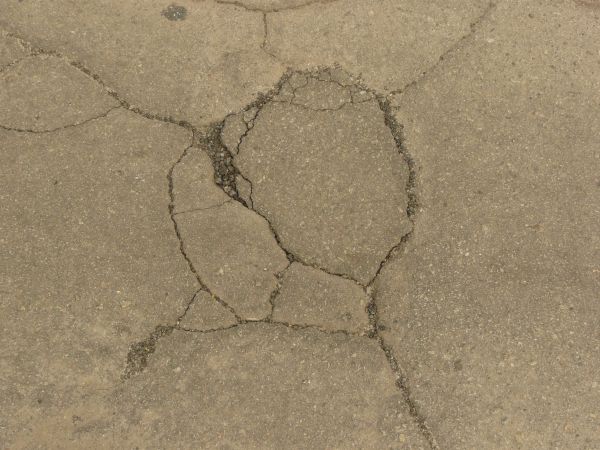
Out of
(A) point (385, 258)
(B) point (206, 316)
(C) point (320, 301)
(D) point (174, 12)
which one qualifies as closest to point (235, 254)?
(B) point (206, 316)

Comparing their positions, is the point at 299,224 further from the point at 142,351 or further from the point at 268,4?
the point at 268,4

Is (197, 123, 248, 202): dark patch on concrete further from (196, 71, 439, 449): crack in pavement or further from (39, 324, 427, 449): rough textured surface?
(39, 324, 427, 449): rough textured surface

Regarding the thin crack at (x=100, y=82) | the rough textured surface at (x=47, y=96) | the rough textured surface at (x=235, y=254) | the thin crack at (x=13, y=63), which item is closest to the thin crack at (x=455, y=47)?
the rough textured surface at (x=235, y=254)

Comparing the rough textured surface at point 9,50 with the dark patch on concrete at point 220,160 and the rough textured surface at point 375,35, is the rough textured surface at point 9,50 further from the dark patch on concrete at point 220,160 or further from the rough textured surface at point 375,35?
the rough textured surface at point 375,35

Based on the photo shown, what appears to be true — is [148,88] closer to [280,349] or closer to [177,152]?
[177,152]

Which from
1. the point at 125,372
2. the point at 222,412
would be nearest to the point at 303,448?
the point at 222,412


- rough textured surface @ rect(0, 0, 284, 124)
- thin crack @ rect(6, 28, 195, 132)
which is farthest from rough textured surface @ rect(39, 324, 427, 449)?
rough textured surface @ rect(0, 0, 284, 124)
